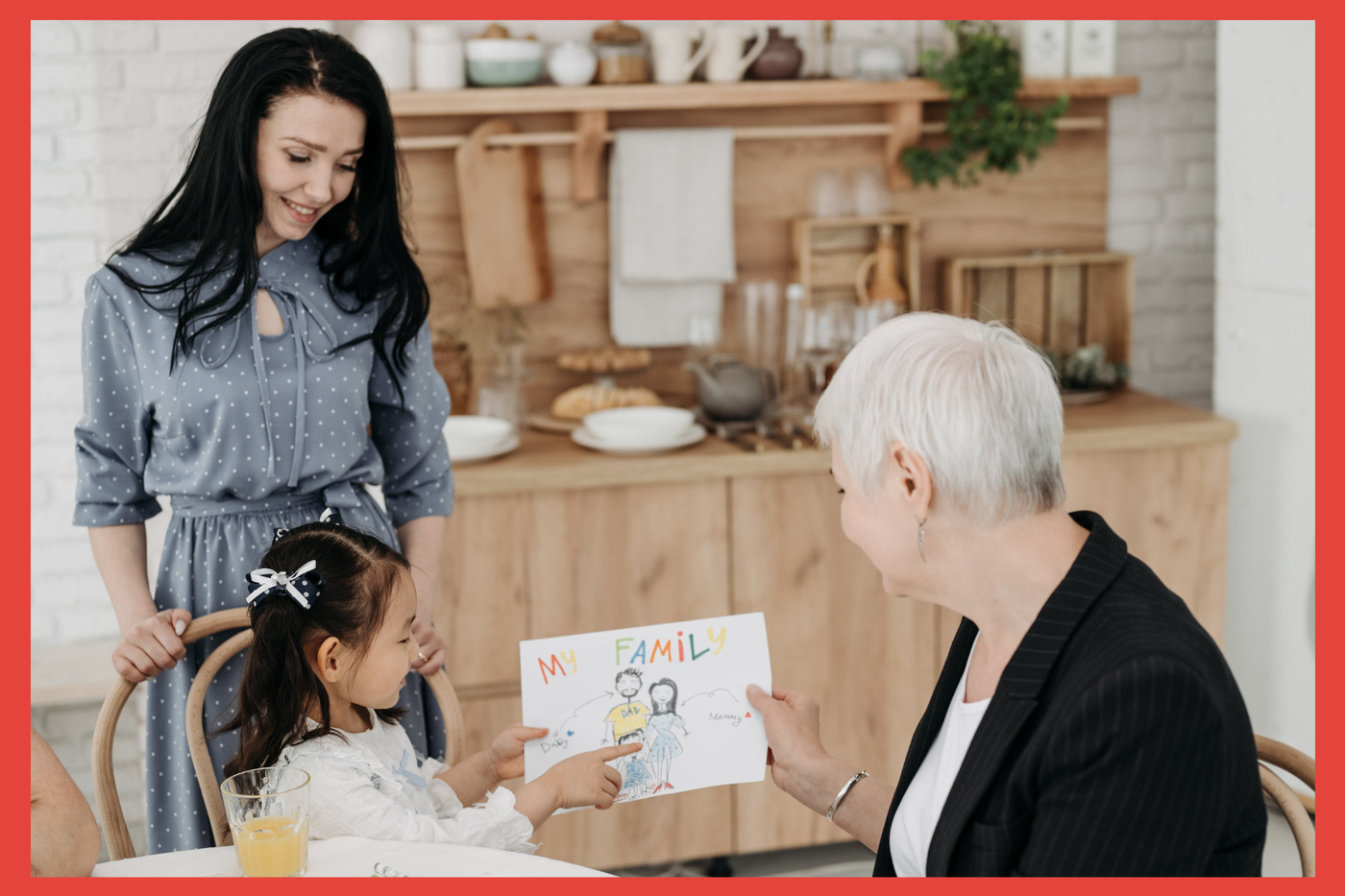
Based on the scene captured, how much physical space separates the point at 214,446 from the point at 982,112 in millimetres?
2151

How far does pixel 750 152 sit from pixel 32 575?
2.04m

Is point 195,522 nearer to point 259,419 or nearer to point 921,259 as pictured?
point 259,419

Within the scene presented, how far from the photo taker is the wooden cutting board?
2.91m

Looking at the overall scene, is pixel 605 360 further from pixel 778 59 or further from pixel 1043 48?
pixel 1043 48

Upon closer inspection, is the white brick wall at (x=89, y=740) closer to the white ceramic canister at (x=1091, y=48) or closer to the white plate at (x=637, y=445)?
the white plate at (x=637, y=445)

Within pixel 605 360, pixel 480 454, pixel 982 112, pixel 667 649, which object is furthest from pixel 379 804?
pixel 982 112

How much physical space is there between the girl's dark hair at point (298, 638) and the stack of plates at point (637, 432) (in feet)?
4.14

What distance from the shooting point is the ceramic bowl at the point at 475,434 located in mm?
2590

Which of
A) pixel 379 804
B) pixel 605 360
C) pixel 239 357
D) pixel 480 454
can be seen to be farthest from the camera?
pixel 605 360

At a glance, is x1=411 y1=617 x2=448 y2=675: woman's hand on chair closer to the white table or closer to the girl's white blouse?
the girl's white blouse

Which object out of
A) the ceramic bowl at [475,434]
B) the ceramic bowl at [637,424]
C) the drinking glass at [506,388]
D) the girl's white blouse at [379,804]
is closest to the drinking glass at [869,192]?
the ceramic bowl at [637,424]

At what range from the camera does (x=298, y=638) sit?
138cm

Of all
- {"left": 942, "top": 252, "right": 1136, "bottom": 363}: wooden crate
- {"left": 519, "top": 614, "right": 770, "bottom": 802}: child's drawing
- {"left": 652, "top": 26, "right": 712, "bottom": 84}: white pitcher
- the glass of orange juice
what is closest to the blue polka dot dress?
{"left": 519, "top": 614, "right": 770, "bottom": 802}: child's drawing

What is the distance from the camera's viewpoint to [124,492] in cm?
171
